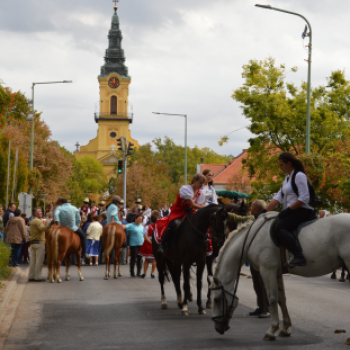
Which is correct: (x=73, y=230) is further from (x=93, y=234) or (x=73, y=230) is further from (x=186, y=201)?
(x=186, y=201)

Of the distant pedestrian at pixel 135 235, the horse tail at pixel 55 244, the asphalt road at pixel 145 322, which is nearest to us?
the asphalt road at pixel 145 322

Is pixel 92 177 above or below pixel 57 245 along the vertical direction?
above

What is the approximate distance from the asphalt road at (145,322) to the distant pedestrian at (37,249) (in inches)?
62.5

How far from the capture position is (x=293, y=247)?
25.6ft

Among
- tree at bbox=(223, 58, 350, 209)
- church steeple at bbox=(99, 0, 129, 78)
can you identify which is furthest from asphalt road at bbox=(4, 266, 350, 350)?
church steeple at bbox=(99, 0, 129, 78)

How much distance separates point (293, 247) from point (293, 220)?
39 cm

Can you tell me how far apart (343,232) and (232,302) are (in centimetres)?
169

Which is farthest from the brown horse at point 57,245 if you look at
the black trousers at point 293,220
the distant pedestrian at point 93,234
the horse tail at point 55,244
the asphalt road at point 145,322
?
the black trousers at point 293,220

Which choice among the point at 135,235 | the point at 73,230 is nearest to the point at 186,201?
the point at 73,230

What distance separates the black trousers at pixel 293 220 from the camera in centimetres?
799

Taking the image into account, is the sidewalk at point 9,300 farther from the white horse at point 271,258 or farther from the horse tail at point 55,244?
the white horse at point 271,258

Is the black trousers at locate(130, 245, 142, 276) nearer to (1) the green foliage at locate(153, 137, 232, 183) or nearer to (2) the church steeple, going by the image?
(1) the green foliage at locate(153, 137, 232, 183)

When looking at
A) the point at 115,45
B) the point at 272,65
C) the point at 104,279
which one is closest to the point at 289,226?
the point at 104,279

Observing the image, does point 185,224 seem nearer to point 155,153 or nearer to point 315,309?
point 315,309
